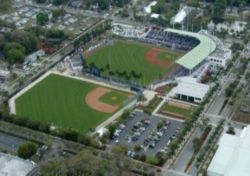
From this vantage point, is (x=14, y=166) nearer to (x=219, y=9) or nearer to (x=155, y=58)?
(x=155, y=58)

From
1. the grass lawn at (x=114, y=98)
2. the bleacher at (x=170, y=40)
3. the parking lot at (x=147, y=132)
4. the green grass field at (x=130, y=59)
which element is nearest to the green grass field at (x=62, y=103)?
the grass lawn at (x=114, y=98)

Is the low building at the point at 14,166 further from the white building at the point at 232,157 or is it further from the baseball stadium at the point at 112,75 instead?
the white building at the point at 232,157

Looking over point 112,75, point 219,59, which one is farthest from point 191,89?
point 112,75

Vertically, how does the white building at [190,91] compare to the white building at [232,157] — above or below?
above

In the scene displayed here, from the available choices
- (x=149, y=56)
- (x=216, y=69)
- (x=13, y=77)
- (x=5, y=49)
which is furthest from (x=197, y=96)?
(x=5, y=49)

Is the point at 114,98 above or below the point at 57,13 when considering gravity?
below

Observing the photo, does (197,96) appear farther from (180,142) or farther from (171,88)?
(180,142)
